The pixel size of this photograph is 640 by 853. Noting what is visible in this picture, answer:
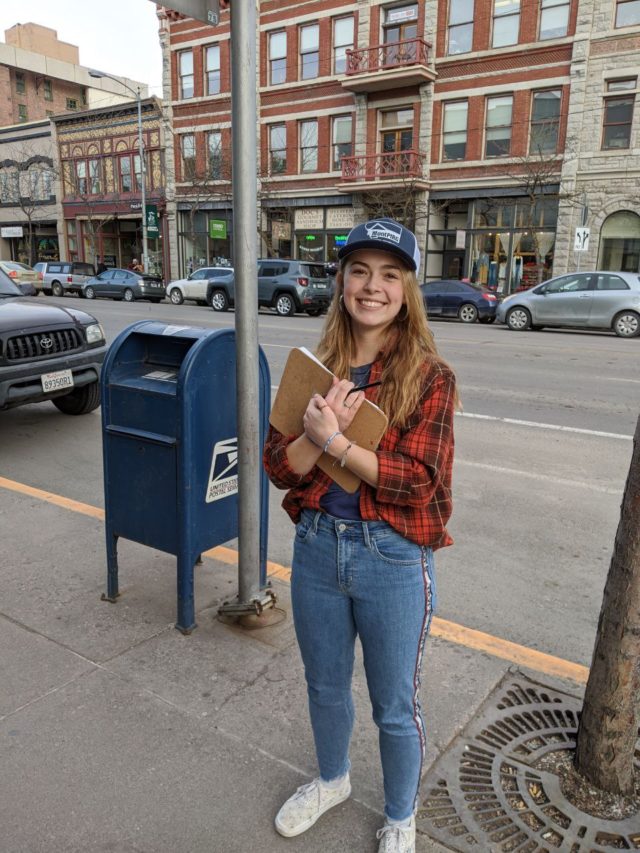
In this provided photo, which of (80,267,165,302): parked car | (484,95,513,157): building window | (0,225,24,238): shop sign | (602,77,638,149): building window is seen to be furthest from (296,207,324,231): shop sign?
(0,225,24,238): shop sign

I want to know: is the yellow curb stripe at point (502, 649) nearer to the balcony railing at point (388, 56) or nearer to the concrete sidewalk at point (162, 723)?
the concrete sidewalk at point (162, 723)

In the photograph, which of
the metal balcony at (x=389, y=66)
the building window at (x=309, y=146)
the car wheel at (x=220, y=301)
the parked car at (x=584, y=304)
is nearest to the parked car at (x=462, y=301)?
the parked car at (x=584, y=304)

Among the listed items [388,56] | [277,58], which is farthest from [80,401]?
[277,58]

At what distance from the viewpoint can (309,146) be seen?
3028 cm

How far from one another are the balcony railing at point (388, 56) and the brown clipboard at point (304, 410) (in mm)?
27685

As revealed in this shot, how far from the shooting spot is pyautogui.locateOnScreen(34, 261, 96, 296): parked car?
32.8m

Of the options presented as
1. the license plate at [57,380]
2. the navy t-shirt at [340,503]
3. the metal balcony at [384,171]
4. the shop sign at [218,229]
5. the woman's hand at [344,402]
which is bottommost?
the license plate at [57,380]

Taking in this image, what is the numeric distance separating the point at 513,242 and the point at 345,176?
24.5ft

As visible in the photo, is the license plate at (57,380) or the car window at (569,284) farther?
the car window at (569,284)

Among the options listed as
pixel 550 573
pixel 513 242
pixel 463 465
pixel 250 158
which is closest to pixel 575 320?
pixel 513 242

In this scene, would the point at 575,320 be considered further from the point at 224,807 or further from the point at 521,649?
the point at 224,807

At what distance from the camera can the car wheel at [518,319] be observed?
1742 cm

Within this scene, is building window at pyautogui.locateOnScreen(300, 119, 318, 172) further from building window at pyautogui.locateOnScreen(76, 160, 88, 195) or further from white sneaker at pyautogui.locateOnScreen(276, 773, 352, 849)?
white sneaker at pyautogui.locateOnScreen(276, 773, 352, 849)

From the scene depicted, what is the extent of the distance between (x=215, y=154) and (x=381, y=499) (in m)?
34.9
